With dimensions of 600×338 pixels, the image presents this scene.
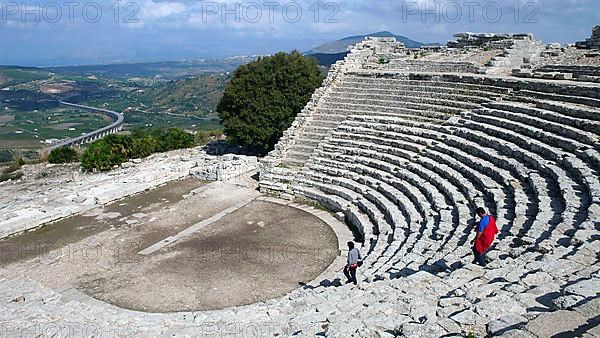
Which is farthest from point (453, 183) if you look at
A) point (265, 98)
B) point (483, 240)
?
point (265, 98)

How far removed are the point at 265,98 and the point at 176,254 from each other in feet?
37.6

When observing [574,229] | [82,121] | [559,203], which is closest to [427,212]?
[559,203]

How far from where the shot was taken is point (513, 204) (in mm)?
10336

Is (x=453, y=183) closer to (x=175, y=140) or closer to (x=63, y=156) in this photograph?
(x=175, y=140)

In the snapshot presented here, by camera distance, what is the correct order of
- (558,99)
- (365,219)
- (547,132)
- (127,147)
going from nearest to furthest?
1. (547,132)
2. (365,219)
3. (558,99)
4. (127,147)

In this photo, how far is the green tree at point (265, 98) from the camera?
71.8 feet

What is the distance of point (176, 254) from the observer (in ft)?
39.7

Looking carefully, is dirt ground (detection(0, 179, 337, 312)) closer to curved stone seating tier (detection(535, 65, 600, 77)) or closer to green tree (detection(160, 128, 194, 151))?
green tree (detection(160, 128, 194, 151))

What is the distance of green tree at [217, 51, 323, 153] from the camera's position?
21875mm

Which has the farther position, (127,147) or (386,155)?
(127,147)

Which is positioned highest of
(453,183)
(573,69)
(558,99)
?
(573,69)

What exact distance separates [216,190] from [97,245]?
208 inches

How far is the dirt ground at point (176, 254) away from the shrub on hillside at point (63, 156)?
33.0ft

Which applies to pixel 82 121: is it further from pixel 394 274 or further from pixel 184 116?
pixel 394 274
